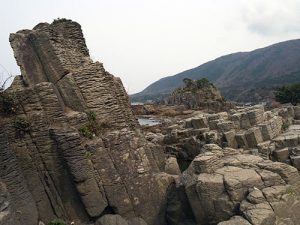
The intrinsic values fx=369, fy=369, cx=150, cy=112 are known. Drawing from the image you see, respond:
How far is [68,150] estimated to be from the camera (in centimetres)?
1653

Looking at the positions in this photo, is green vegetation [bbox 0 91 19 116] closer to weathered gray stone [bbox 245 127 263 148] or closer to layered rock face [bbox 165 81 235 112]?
weathered gray stone [bbox 245 127 263 148]

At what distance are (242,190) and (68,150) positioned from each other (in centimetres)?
779

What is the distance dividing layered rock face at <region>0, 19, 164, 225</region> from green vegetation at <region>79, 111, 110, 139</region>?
0.05 meters

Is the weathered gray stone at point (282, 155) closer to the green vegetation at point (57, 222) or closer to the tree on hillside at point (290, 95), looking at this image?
the green vegetation at point (57, 222)

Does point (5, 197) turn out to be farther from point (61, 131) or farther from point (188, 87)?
point (188, 87)

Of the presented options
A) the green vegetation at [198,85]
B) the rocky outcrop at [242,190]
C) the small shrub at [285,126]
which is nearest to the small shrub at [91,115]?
the rocky outcrop at [242,190]

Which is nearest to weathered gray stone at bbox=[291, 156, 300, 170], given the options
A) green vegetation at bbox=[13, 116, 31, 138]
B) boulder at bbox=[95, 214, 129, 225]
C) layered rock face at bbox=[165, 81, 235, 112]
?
boulder at bbox=[95, 214, 129, 225]

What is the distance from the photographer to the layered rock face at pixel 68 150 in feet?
54.1

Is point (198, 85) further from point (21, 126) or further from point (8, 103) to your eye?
point (21, 126)

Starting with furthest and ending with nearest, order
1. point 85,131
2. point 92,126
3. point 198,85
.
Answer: point 198,85, point 92,126, point 85,131

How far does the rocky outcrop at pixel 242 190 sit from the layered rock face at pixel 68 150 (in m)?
2.55

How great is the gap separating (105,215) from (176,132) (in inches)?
1017

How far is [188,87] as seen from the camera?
118250mm

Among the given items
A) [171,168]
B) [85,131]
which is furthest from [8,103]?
[171,168]
